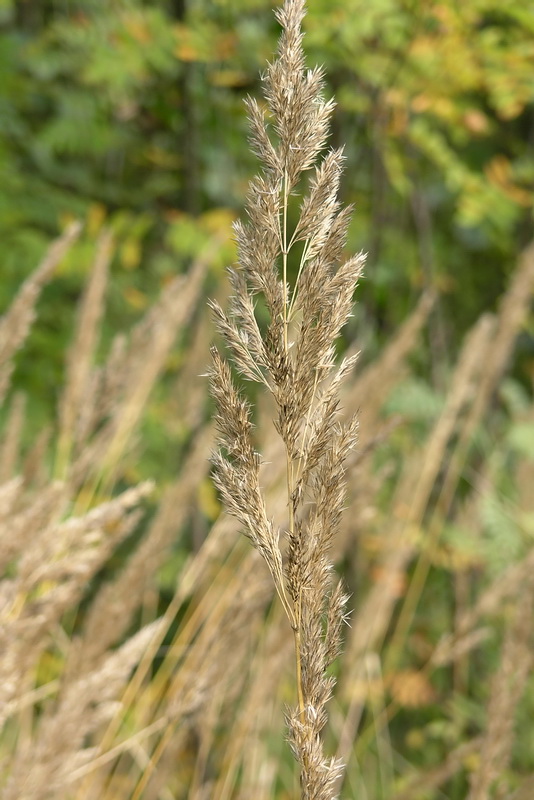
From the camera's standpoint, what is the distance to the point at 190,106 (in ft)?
9.91

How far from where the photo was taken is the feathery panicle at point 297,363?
54cm

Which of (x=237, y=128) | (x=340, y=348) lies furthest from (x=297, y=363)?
(x=237, y=128)

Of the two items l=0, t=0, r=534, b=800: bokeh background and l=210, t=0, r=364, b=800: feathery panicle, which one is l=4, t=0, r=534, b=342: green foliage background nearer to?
l=0, t=0, r=534, b=800: bokeh background

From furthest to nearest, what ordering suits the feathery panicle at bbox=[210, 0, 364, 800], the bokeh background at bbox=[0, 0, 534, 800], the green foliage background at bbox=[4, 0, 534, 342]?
the green foliage background at bbox=[4, 0, 534, 342]
the bokeh background at bbox=[0, 0, 534, 800]
the feathery panicle at bbox=[210, 0, 364, 800]

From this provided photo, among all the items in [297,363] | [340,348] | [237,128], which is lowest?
[297,363]

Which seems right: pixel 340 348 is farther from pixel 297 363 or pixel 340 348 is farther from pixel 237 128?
pixel 297 363

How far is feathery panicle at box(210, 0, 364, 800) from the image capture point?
0.54m

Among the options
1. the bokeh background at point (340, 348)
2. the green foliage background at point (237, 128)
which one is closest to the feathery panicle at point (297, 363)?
the bokeh background at point (340, 348)

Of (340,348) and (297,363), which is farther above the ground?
(340,348)

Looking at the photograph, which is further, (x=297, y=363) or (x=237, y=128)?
(x=237, y=128)

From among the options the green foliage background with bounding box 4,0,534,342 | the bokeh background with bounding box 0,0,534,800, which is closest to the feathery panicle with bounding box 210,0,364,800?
the bokeh background with bounding box 0,0,534,800

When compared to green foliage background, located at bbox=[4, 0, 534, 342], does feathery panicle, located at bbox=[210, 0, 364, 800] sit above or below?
below

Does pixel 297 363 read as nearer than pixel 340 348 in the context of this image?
Yes

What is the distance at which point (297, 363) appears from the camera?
1.83ft
